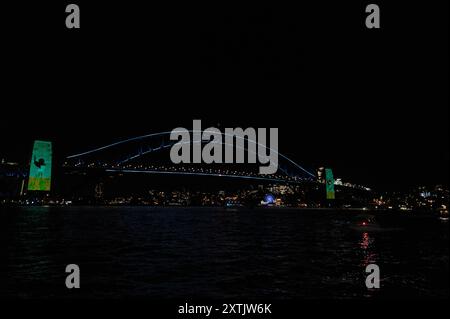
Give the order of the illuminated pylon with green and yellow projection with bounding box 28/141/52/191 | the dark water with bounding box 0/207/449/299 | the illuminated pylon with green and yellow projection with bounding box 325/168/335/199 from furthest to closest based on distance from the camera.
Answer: the illuminated pylon with green and yellow projection with bounding box 325/168/335/199 < the illuminated pylon with green and yellow projection with bounding box 28/141/52/191 < the dark water with bounding box 0/207/449/299

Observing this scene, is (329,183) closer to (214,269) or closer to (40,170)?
(40,170)

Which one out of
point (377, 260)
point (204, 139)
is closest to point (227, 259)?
point (377, 260)

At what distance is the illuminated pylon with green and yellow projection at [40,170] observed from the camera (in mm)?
77875

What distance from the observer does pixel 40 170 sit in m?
78.6

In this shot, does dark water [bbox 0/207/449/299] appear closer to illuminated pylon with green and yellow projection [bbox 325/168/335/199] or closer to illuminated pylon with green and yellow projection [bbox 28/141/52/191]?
illuminated pylon with green and yellow projection [bbox 28/141/52/191]

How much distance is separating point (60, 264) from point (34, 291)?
5.27 meters

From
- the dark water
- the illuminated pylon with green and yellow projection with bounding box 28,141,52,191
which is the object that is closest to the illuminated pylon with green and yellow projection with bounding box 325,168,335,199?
the illuminated pylon with green and yellow projection with bounding box 28,141,52,191

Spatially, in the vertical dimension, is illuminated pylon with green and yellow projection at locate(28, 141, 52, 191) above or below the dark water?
above

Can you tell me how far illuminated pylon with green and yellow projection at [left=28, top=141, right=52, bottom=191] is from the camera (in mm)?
77875

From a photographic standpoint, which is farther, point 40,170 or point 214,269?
point 40,170

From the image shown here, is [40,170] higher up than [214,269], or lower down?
higher up

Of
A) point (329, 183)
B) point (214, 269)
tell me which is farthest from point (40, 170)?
point (214, 269)

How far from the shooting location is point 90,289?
41.4 ft
